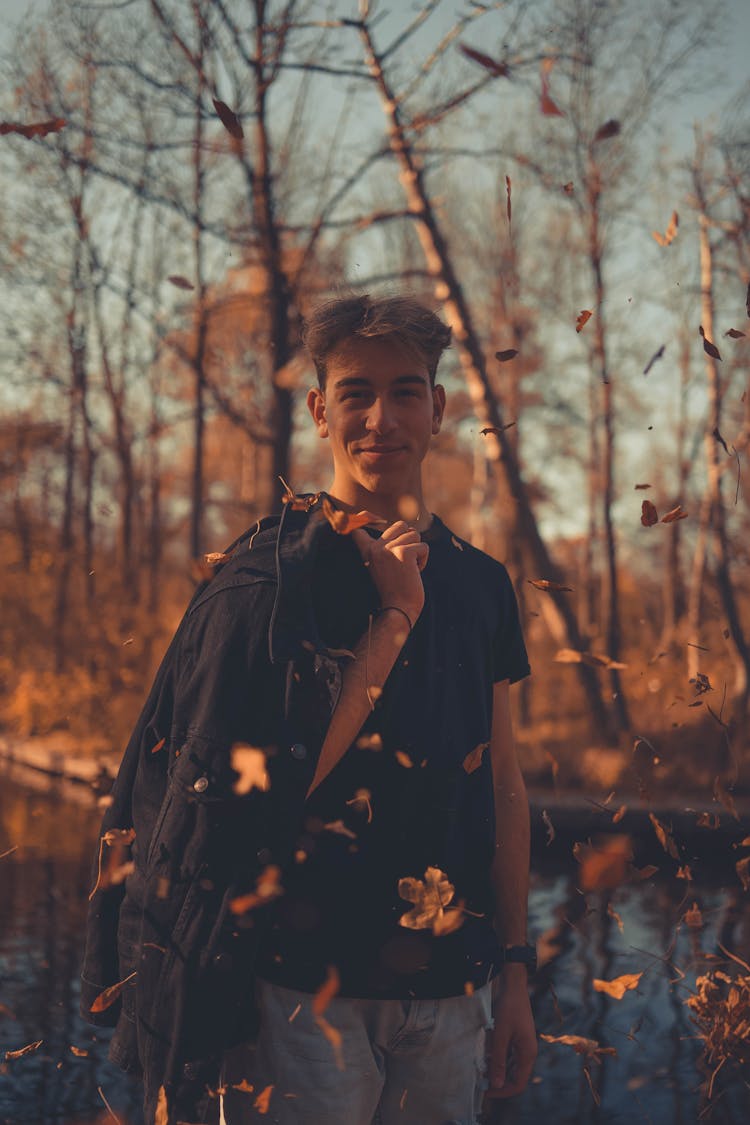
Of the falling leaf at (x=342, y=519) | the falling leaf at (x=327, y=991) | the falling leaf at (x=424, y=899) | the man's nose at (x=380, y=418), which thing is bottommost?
the falling leaf at (x=327, y=991)

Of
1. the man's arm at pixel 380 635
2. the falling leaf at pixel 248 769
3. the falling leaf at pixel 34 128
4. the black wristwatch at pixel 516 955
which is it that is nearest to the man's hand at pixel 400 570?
the man's arm at pixel 380 635

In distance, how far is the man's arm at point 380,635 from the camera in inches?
75.0

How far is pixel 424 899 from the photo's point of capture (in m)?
1.99

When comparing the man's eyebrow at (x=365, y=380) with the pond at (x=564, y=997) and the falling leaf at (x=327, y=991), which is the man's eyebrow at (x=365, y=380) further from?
the pond at (x=564, y=997)

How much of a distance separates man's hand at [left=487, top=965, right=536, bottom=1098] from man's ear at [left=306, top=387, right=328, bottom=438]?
1.14m

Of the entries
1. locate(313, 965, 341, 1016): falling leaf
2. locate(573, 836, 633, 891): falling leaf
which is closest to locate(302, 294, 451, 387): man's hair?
locate(313, 965, 341, 1016): falling leaf

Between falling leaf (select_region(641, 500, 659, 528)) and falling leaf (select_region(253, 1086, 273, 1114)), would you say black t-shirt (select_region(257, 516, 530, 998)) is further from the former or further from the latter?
falling leaf (select_region(641, 500, 659, 528))

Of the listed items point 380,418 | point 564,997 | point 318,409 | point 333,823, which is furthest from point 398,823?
point 564,997

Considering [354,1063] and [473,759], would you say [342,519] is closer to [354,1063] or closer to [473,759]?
[473,759]

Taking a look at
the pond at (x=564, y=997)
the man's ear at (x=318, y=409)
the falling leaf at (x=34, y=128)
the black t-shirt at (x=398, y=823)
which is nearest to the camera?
the black t-shirt at (x=398, y=823)

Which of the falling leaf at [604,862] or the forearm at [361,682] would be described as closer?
the forearm at [361,682]

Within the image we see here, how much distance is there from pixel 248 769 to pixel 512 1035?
861 millimetres

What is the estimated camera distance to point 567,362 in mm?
21297

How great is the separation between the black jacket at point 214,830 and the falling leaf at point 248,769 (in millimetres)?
11
